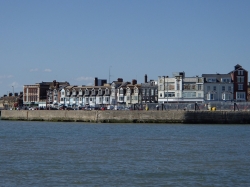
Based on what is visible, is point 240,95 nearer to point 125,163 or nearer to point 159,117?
point 159,117

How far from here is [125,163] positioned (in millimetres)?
33344

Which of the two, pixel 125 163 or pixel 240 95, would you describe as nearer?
pixel 125 163

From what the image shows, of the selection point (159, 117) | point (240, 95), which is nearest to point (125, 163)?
point (159, 117)

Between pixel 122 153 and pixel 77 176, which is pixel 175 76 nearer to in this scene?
pixel 122 153

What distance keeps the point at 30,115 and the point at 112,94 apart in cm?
4151

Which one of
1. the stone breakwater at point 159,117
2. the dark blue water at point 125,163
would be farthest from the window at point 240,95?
the dark blue water at point 125,163

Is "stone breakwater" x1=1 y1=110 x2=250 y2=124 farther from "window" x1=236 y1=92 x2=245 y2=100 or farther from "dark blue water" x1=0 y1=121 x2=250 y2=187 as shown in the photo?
"window" x1=236 y1=92 x2=245 y2=100

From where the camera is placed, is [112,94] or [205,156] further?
[112,94]

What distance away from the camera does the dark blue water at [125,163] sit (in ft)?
92.6

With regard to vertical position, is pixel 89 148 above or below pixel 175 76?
below

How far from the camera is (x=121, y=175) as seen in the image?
96.7 ft

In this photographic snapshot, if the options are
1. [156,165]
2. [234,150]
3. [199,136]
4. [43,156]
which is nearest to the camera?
[156,165]

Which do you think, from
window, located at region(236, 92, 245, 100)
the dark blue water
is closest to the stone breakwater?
the dark blue water

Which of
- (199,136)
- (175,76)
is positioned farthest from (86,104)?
(199,136)
